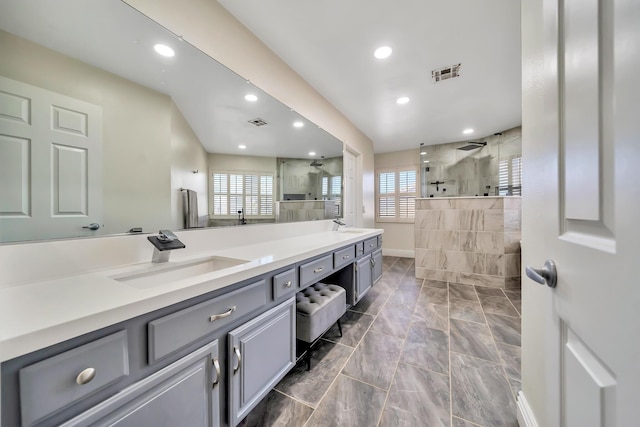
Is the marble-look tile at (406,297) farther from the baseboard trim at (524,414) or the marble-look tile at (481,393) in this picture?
the baseboard trim at (524,414)

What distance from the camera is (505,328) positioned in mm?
2137

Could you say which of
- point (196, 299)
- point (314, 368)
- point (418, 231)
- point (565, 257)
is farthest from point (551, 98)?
point (418, 231)

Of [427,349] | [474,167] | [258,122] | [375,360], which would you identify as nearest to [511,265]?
[474,167]

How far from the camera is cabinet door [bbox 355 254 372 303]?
7.41ft

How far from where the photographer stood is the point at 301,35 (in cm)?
187

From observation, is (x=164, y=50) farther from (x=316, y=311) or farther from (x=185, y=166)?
(x=316, y=311)

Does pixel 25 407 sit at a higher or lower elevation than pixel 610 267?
lower

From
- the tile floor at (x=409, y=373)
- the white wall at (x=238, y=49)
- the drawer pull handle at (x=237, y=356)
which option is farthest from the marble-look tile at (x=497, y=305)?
the white wall at (x=238, y=49)

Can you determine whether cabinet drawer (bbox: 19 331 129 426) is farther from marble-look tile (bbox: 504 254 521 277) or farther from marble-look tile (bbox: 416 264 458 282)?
marble-look tile (bbox: 504 254 521 277)

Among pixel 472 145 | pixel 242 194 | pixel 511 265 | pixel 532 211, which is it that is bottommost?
pixel 511 265

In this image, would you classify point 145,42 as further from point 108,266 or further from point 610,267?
point 610,267

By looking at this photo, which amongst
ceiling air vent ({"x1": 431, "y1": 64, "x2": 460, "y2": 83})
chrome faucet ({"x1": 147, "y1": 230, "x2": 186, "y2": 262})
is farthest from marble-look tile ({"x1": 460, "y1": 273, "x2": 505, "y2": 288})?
chrome faucet ({"x1": 147, "y1": 230, "x2": 186, "y2": 262})

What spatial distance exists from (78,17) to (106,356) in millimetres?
1330

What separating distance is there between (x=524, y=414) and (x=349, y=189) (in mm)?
2828
